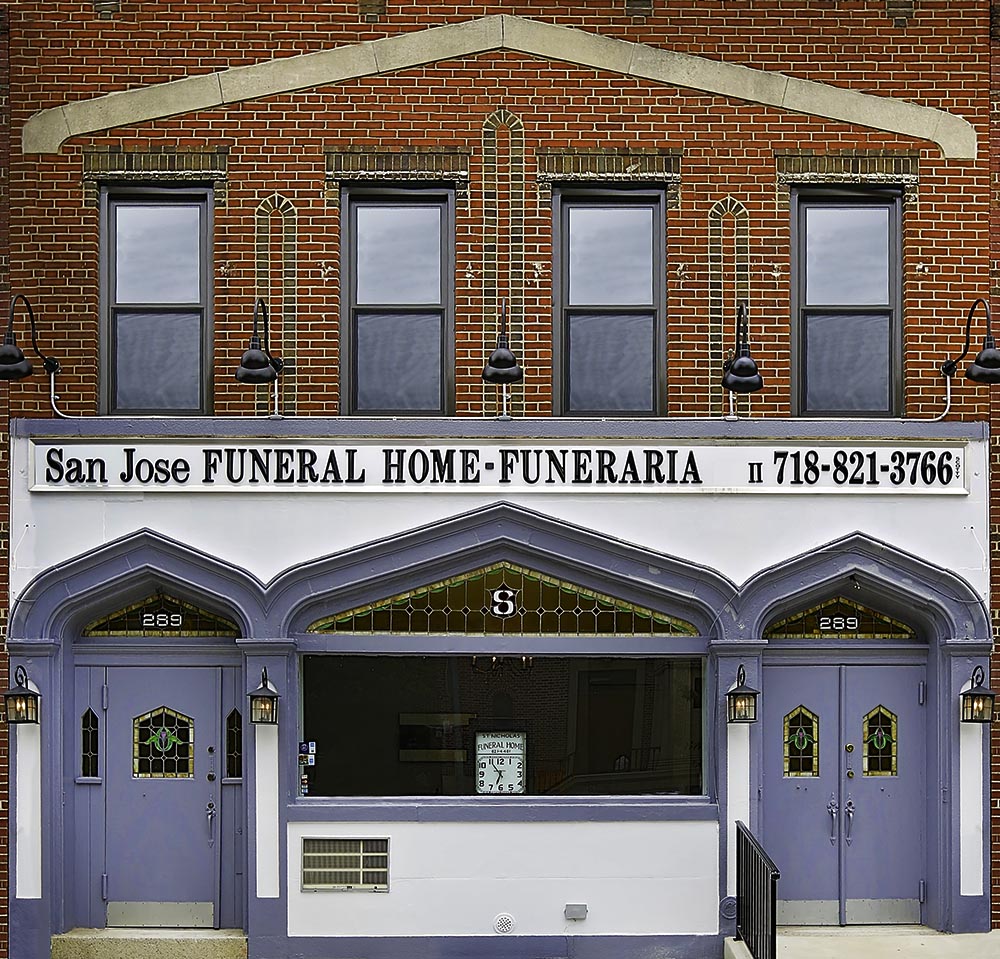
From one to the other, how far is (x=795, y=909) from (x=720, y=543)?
3.16 m

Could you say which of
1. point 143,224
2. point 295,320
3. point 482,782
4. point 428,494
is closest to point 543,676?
point 482,782

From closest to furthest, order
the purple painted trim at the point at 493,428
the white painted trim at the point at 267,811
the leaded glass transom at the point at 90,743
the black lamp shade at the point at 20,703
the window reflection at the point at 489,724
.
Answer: the black lamp shade at the point at 20,703 → the white painted trim at the point at 267,811 → the purple painted trim at the point at 493,428 → the window reflection at the point at 489,724 → the leaded glass transom at the point at 90,743

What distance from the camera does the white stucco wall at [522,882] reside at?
422 inches

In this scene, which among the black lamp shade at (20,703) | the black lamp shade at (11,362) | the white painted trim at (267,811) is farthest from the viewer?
the white painted trim at (267,811)

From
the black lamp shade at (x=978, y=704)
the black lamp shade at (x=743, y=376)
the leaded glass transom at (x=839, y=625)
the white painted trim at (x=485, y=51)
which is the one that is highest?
the white painted trim at (x=485, y=51)

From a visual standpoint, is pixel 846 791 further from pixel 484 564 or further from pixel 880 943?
pixel 484 564

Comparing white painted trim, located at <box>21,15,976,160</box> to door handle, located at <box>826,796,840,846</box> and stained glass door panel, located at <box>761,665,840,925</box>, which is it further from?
door handle, located at <box>826,796,840,846</box>

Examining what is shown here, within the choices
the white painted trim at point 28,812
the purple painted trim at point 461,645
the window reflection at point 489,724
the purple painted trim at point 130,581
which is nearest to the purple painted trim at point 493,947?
the window reflection at point 489,724

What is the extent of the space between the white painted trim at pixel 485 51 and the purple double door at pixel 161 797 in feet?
15.4

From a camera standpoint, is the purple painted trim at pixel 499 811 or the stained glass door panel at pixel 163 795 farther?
the stained glass door panel at pixel 163 795

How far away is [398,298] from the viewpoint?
11133 millimetres

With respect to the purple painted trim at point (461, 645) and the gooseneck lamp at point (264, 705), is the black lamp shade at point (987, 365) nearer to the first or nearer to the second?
the purple painted trim at point (461, 645)

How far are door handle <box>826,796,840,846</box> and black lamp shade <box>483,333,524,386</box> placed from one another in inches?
175

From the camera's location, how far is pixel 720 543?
10.9 m
